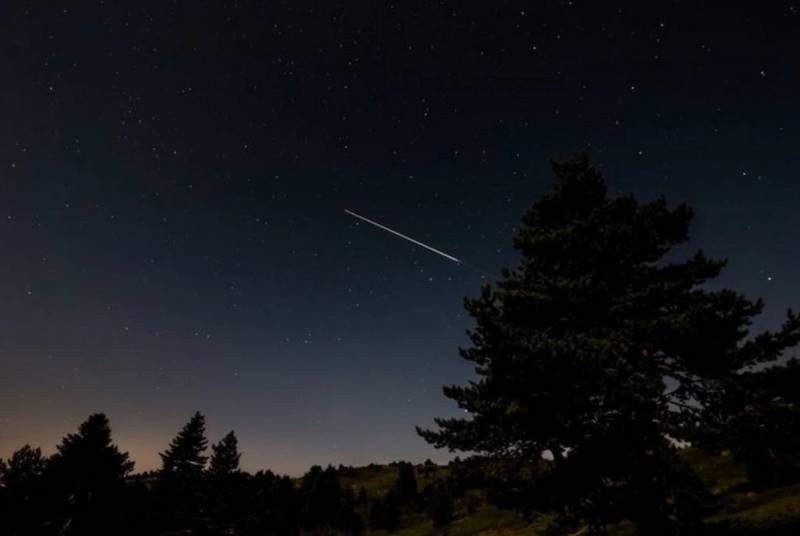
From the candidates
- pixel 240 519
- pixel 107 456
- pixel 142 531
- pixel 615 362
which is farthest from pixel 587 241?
pixel 240 519

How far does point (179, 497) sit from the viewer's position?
160ft

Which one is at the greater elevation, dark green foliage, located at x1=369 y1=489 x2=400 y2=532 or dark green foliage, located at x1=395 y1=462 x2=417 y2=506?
dark green foliage, located at x1=395 y1=462 x2=417 y2=506

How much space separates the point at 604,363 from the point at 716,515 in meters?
14.9

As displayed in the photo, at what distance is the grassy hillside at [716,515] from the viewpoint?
14.5 metres

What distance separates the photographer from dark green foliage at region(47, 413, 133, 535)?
1728 centimetres

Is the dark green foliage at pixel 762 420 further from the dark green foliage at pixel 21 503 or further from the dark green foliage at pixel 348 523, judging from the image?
the dark green foliage at pixel 348 523

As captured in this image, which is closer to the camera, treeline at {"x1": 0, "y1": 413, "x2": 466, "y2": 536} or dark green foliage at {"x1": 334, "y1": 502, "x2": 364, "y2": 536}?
treeline at {"x1": 0, "y1": 413, "x2": 466, "y2": 536}

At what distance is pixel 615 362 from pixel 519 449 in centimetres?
326

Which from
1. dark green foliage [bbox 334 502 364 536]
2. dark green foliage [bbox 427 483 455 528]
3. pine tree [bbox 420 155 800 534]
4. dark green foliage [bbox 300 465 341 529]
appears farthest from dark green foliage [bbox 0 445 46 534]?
dark green foliage [bbox 300 465 341 529]

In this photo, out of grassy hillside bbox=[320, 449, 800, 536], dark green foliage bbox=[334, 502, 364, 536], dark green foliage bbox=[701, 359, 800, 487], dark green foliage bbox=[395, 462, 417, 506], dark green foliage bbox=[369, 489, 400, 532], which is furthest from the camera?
dark green foliage bbox=[395, 462, 417, 506]

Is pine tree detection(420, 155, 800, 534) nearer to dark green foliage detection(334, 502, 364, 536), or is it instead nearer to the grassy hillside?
the grassy hillside

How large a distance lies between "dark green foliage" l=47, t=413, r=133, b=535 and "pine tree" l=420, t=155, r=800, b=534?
40.4 ft

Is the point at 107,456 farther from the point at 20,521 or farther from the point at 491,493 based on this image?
the point at 491,493

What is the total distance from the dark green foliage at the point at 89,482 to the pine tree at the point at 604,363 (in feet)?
40.4
